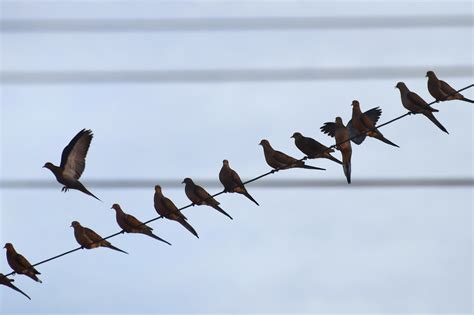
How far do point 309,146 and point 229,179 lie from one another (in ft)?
3.12

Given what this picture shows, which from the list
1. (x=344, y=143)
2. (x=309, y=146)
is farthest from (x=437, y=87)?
(x=309, y=146)

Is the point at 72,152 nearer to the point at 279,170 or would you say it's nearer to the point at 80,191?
the point at 80,191

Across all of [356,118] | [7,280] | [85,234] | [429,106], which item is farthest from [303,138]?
[7,280]

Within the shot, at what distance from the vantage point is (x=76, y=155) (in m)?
12.8

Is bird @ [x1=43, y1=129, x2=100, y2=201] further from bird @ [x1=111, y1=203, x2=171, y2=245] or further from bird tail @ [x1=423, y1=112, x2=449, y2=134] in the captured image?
bird tail @ [x1=423, y1=112, x2=449, y2=134]

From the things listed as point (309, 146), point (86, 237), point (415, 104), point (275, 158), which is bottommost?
point (86, 237)

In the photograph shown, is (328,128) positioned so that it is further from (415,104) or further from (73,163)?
(73,163)

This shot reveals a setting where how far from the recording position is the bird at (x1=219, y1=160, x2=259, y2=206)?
11102mm

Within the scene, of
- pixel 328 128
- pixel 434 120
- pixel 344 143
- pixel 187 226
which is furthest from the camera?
pixel 328 128

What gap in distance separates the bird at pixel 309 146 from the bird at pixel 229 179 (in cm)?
79

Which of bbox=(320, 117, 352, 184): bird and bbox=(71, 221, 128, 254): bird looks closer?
bbox=(320, 117, 352, 184): bird

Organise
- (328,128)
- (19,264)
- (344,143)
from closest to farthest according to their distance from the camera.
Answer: (344,143) < (19,264) < (328,128)

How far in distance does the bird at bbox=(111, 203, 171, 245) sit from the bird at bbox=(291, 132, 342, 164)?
1896 mm

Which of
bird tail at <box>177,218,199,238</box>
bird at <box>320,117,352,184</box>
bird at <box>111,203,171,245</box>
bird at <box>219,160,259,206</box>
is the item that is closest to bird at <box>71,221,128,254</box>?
bird at <box>111,203,171,245</box>
